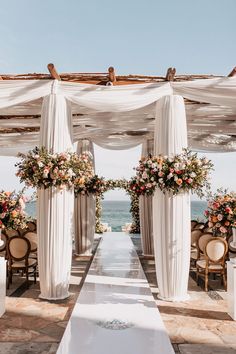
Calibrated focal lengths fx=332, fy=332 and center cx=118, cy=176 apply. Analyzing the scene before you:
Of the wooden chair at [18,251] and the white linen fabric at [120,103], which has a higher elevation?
the white linen fabric at [120,103]

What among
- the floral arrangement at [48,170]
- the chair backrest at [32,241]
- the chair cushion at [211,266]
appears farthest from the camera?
the chair backrest at [32,241]

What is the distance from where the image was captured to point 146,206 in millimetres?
9297

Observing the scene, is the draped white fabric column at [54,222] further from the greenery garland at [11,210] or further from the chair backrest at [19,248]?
the chair backrest at [19,248]

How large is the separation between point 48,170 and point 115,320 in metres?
2.28

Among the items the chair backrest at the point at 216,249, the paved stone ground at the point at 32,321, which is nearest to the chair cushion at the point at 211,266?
the chair backrest at the point at 216,249

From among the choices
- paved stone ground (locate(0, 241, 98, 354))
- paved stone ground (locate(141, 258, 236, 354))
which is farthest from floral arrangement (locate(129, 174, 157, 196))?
paved stone ground (locate(0, 241, 98, 354))

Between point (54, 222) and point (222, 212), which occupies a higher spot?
point (222, 212)

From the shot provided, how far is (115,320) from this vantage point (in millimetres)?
3959

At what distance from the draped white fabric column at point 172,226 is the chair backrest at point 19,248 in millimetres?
2372

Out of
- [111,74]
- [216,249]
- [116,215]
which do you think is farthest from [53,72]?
[116,215]

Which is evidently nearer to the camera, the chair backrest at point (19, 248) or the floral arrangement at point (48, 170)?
the floral arrangement at point (48, 170)

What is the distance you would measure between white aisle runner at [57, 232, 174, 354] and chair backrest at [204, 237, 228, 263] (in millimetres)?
1242

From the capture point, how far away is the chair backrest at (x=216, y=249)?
19.0 ft

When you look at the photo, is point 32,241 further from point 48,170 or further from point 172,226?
point 172,226
